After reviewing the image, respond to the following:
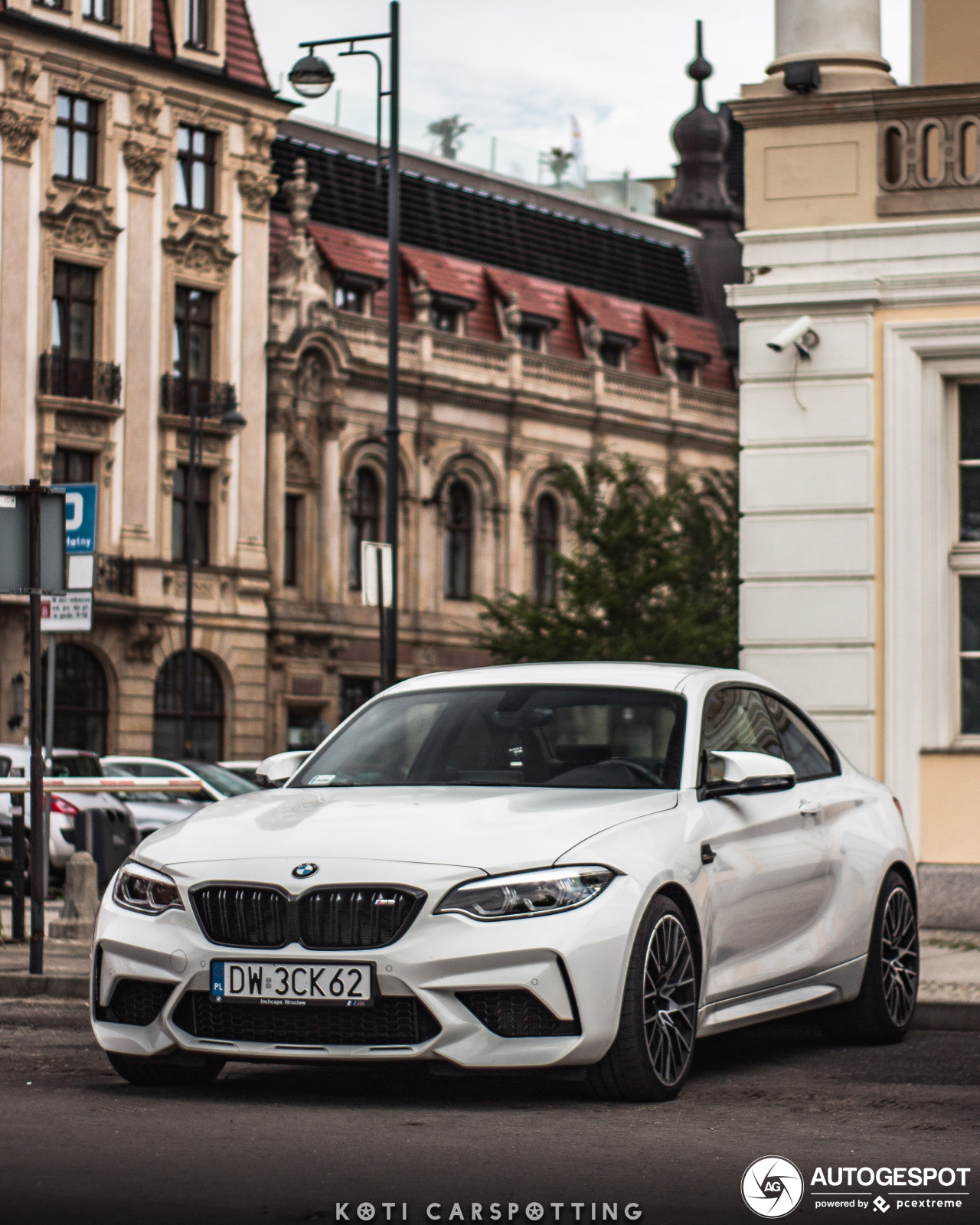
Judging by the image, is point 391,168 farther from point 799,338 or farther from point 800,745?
point 800,745

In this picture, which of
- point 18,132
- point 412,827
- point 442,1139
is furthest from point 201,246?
point 442,1139

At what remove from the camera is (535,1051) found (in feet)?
23.6

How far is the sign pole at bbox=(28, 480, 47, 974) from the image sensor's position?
39.6 feet

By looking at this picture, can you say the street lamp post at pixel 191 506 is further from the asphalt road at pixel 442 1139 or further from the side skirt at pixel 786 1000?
the asphalt road at pixel 442 1139

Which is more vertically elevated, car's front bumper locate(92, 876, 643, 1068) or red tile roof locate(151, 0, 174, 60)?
red tile roof locate(151, 0, 174, 60)

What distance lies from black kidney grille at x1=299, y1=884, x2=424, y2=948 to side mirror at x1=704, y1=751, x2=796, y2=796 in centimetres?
160

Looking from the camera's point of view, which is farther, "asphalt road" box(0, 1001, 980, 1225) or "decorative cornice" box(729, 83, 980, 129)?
"decorative cornice" box(729, 83, 980, 129)

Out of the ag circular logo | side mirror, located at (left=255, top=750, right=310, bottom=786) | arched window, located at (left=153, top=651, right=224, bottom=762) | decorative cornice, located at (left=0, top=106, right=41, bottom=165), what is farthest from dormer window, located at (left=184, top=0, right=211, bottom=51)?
the ag circular logo

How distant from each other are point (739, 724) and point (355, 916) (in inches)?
95.2

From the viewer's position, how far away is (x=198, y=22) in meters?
49.2

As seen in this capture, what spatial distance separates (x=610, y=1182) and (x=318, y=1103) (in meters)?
1.80

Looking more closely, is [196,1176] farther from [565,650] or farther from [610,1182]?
[565,650]

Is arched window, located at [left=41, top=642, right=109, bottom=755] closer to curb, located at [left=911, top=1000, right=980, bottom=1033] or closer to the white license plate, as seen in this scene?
curb, located at [left=911, top=1000, right=980, bottom=1033]

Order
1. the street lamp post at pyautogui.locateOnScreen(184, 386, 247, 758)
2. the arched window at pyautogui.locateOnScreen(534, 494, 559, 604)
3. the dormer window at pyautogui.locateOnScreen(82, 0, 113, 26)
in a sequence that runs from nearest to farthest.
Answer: the street lamp post at pyautogui.locateOnScreen(184, 386, 247, 758) → the dormer window at pyautogui.locateOnScreen(82, 0, 113, 26) → the arched window at pyautogui.locateOnScreen(534, 494, 559, 604)
